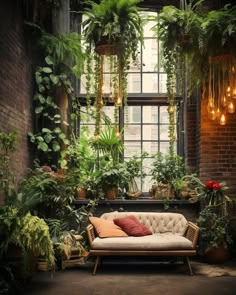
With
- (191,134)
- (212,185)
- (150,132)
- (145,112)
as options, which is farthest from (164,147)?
(212,185)

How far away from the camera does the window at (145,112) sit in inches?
319

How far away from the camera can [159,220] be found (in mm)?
7086

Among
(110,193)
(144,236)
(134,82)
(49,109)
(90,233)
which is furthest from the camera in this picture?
(134,82)

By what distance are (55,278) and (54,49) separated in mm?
3424

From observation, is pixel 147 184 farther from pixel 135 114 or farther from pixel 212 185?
pixel 212 185

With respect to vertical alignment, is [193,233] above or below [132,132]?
below

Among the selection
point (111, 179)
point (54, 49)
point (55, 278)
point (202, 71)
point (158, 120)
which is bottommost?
point (55, 278)

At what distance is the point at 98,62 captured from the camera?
632 cm

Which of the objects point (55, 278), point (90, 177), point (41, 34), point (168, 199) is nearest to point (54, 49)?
point (41, 34)

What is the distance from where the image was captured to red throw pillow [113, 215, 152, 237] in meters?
6.61

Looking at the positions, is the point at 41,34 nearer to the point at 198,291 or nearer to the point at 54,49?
the point at 54,49

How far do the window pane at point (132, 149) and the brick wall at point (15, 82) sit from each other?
1766mm

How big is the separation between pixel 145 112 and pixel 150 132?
362 mm

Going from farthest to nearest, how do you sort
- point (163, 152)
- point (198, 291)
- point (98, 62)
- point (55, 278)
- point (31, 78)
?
point (163, 152)
point (31, 78)
point (98, 62)
point (55, 278)
point (198, 291)
